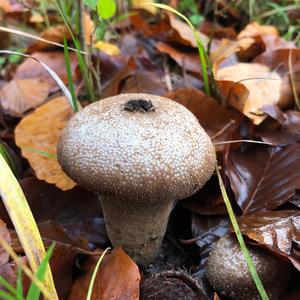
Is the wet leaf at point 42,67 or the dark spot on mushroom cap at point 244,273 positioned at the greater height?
the wet leaf at point 42,67

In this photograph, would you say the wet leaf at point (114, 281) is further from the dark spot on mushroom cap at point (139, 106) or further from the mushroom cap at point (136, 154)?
the dark spot on mushroom cap at point (139, 106)

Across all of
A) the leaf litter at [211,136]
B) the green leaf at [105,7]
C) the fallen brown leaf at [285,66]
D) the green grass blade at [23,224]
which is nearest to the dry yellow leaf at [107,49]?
the leaf litter at [211,136]

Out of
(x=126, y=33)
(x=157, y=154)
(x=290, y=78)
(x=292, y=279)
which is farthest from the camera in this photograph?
(x=126, y=33)

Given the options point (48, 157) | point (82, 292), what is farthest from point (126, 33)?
point (82, 292)

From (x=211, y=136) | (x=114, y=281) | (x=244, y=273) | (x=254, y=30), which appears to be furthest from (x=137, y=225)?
(x=254, y=30)

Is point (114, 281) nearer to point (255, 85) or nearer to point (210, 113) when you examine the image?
point (210, 113)

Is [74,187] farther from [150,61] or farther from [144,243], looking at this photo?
[150,61]

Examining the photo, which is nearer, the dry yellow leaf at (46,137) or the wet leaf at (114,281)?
the wet leaf at (114,281)
